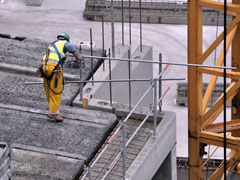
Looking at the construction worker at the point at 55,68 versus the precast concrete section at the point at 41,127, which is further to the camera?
the construction worker at the point at 55,68

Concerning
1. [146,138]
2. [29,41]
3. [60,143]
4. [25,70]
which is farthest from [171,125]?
[29,41]

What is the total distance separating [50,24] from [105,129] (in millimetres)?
14357

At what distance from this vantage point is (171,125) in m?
15.7

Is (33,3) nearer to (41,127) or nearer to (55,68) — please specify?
(41,127)

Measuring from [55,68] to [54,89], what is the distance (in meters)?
0.43

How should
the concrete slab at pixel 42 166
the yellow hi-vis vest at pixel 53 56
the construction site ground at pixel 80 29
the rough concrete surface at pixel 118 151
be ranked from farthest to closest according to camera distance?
the construction site ground at pixel 80 29
the yellow hi-vis vest at pixel 53 56
the rough concrete surface at pixel 118 151
the concrete slab at pixel 42 166

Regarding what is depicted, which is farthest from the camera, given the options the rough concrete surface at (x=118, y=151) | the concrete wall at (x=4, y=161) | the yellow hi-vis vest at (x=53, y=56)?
the yellow hi-vis vest at (x=53, y=56)

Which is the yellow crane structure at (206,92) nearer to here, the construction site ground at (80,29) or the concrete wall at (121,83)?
the concrete wall at (121,83)

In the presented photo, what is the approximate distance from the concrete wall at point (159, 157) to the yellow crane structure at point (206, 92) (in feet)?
5.09

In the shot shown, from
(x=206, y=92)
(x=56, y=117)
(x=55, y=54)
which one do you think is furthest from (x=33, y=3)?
(x=55, y=54)

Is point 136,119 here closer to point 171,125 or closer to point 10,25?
point 171,125

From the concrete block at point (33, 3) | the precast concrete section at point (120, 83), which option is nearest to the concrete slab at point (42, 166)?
the precast concrete section at point (120, 83)

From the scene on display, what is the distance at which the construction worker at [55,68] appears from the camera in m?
15.1

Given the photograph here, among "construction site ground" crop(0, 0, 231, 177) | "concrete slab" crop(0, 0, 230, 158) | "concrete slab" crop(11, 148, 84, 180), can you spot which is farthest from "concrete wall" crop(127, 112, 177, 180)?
"concrete slab" crop(0, 0, 230, 158)
